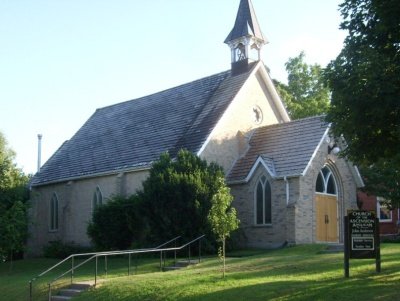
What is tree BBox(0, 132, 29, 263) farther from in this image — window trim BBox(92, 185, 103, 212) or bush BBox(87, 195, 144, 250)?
window trim BBox(92, 185, 103, 212)

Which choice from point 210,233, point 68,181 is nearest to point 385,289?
point 210,233

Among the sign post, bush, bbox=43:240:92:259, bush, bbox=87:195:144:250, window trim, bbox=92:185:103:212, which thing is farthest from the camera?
window trim, bbox=92:185:103:212

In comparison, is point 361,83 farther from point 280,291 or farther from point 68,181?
point 68,181

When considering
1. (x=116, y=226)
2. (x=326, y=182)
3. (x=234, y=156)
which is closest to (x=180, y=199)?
(x=116, y=226)

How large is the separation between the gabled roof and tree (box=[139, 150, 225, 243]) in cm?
1075

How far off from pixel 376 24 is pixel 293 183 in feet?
44.2

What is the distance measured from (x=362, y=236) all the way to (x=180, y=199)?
1110 centimetres

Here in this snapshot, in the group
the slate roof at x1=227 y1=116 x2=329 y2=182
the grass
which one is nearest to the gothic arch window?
the slate roof at x1=227 y1=116 x2=329 y2=182

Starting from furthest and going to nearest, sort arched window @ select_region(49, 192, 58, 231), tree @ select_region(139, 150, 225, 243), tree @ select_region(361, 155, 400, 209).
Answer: arched window @ select_region(49, 192, 58, 231) → tree @ select_region(361, 155, 400, 209) → tree @ select_region(139, 150, 225, 243)

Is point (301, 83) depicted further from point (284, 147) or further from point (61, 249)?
point (61, 249)

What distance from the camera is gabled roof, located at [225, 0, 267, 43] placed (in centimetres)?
3459

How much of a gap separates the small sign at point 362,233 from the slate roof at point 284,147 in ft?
34.9

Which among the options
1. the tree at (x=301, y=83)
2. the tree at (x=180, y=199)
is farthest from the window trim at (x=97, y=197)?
the tree at (x=301, y=83)

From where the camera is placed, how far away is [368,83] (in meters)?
13.1
